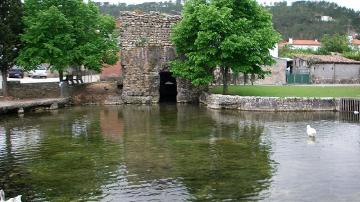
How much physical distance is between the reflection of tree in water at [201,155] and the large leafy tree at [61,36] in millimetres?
11641

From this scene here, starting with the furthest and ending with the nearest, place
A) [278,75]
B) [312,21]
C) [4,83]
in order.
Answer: [312,21] < [278,75] < [4,83]

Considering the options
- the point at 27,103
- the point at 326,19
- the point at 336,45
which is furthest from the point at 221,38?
the point at 326,19

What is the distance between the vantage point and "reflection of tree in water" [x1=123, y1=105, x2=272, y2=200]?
18016mm

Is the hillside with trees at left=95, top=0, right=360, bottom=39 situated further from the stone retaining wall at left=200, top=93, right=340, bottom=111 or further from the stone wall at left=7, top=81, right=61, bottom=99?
the stone retaining wall at left=200, top=93, right=340, bottom=111

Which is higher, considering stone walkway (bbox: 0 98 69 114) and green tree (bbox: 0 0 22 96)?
green tree (bbox: 0 0 22 96)

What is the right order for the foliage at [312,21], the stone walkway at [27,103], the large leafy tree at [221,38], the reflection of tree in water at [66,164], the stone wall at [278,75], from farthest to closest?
the foliage at [312,21] < the stone wall at [278,75] < the large leafy tree at [221,38] < the stone walkway at [27,103] < the reflection of tree in water at [66,164]

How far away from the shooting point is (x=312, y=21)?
5876 inches

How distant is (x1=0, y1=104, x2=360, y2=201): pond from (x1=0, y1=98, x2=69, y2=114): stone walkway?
80.8 inches

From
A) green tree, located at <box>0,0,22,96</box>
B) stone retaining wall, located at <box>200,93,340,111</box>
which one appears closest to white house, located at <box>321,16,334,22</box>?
stone retaining wall, located at <box>200,93,340,111</box>

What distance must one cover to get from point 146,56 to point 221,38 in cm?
845

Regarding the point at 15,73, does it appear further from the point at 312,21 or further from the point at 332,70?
the point at 312,21

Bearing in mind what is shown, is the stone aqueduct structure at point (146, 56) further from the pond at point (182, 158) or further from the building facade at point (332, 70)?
the building facade at point (332, 70)

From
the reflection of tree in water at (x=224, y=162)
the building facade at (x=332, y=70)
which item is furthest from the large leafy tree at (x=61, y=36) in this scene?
the building facade at (x=332, y=70)

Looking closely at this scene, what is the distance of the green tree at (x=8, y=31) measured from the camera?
141ft
